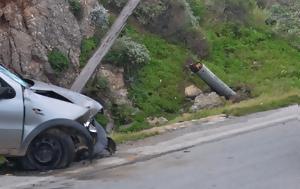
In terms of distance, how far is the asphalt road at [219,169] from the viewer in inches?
344

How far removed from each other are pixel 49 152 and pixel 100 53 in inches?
272

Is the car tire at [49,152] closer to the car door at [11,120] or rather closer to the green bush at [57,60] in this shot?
the car door at [11,120]

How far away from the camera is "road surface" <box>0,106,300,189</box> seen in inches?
349

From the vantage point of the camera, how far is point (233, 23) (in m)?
23.9

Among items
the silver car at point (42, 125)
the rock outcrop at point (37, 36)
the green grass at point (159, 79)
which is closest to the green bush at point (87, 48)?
the rock outcrop at point (37, 36)

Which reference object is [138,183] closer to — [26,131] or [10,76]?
[26,131]

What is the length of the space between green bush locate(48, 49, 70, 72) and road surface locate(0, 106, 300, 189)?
429 centimetres

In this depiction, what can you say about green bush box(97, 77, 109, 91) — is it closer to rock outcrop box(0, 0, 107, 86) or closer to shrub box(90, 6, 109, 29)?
rock outcrop box(0, 0, 107, 86)

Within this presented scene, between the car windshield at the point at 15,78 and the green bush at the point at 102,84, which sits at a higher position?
the car windshield at the point at 15,78

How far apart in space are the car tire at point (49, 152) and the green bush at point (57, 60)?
6.23 m

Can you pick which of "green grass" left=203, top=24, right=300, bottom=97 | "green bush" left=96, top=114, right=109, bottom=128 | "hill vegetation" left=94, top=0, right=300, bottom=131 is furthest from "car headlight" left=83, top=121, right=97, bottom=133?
"green grass" left=203, top=24, right=300, bottom=97

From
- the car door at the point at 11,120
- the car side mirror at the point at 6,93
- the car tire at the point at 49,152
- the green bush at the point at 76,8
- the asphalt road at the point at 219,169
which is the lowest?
the asphalt road at the point at 219,169

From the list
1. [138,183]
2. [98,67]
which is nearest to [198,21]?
[98,67]

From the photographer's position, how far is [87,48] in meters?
17.6
